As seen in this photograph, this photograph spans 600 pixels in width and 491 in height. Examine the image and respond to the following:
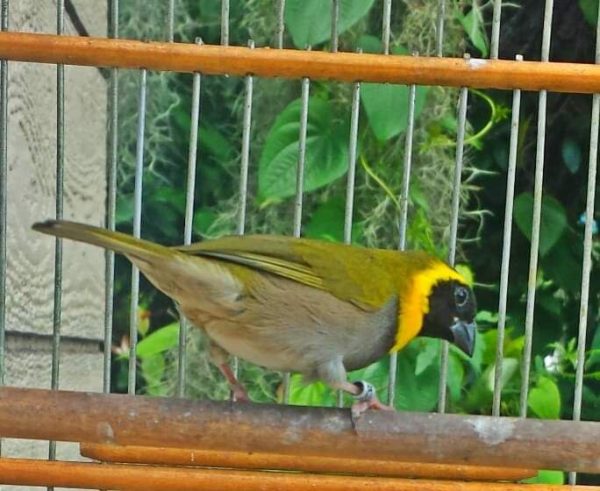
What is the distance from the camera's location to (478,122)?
6.02 ft

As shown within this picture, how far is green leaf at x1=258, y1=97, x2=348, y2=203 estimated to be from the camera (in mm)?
1382

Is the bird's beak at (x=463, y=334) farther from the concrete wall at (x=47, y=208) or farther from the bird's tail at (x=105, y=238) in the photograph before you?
the concrete wall at (x=47, y=208)

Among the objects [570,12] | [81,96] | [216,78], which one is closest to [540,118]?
[570,12]

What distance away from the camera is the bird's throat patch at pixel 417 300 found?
1.11m

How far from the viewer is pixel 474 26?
155cm

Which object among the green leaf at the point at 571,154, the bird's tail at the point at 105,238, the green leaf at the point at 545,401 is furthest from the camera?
the green leaf at the point at 571,154

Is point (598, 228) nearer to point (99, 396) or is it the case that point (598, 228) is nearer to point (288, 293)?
point (288, 293)

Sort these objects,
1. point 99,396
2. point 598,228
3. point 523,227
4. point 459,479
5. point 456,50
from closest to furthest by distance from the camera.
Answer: point 99,396, point 459,479, point 523,227, point 456,50, point 598,228

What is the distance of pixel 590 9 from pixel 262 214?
2.15ft

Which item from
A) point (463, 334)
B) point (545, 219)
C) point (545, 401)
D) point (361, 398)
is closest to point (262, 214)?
point (545, 219)

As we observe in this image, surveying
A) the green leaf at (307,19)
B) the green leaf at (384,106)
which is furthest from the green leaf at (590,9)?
the green leaf at (307,19)

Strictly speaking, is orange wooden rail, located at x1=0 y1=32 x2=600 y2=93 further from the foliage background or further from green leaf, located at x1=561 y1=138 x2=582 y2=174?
green leaf, located at x1=561 y1=138 x2=582 y2=174

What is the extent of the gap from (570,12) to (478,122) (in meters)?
0.25

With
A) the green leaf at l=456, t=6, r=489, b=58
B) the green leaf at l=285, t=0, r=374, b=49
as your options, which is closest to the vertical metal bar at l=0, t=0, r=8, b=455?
the green leaf at l=285, t=0, r=374, b=49
